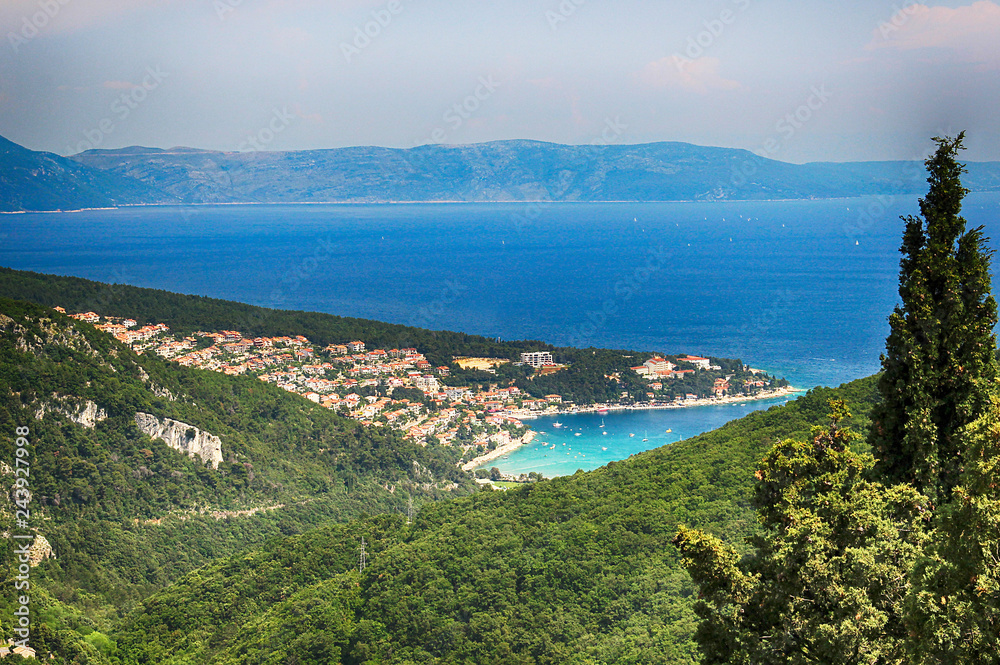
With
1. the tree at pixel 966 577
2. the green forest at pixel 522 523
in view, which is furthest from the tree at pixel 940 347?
the tree at pixel 966 577

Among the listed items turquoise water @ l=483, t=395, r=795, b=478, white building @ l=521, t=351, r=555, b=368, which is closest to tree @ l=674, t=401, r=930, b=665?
turquoise water @ l=483, t=395, r=795, b=478

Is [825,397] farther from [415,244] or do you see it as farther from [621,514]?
[415,244]

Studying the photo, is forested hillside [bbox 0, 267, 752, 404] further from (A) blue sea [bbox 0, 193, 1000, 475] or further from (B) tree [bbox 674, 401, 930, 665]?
(B) tree [bbox 674, 401, 930, 665]

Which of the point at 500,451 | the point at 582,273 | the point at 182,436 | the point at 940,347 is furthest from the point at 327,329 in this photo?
the point at 940,347

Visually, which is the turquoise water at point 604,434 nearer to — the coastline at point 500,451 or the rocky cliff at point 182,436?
the coastline at point 500,451

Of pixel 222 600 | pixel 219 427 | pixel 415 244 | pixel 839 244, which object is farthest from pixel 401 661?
pixel 415 244

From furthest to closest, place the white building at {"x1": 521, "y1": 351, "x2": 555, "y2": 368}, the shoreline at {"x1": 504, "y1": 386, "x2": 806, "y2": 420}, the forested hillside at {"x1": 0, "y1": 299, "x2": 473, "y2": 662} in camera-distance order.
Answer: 1. the white building at {"x1": 521, "y1": 351, "x2": 555, "y2": 368}
2. the shoreline at {"x1": 504, "y1": 386, "x2": 806, "y2": 420}
3. the forested hillside at {"x1": 0, "y1": 299, "x2": 473, "y2": 662}
